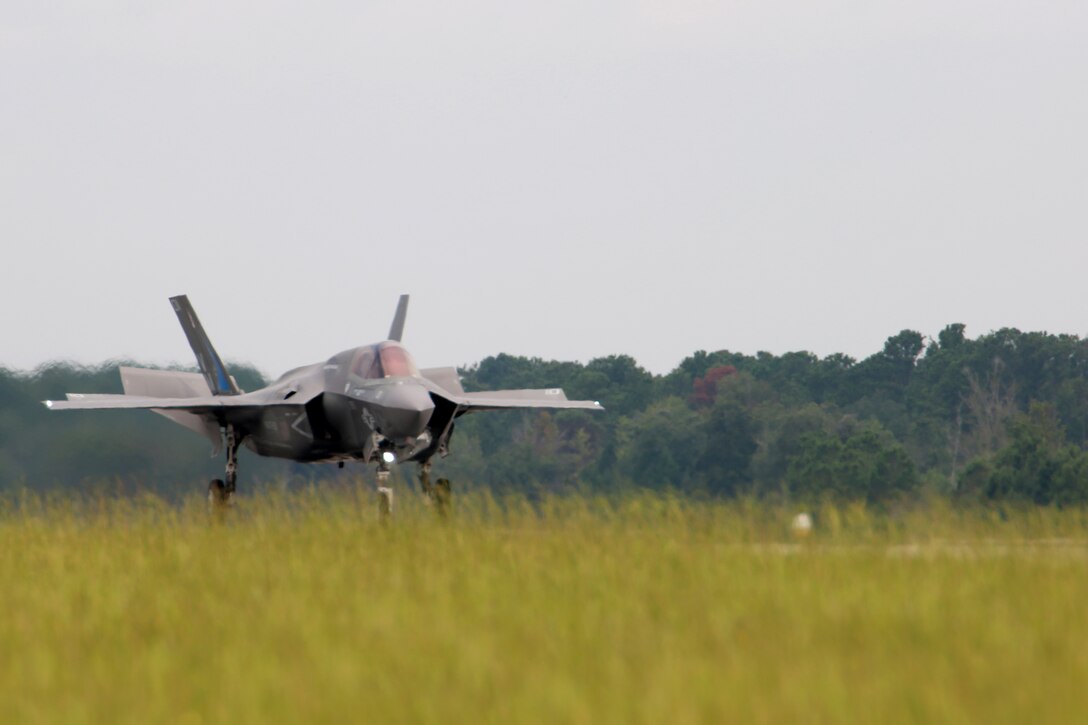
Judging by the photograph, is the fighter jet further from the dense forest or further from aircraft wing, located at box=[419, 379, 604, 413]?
the dense forest

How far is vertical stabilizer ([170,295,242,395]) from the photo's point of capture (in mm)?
24500

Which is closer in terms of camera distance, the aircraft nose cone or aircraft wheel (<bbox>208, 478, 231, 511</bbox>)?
the aircraft nose cone

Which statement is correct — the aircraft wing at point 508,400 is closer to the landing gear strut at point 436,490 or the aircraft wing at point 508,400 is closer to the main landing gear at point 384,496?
the landing gear strut at point 436,490

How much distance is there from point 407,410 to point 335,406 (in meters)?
1.89

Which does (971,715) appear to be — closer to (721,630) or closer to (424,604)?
(721,630)

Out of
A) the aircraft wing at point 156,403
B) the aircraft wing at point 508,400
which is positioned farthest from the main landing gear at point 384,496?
the aircraft wing at point 156,403

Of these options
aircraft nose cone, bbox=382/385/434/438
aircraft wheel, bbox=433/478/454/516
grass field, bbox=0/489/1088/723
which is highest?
aircraft nose cone, bbox=382/385/434/438

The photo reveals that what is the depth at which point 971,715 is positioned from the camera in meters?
6.24

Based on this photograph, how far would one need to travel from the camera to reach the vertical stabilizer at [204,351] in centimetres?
2450

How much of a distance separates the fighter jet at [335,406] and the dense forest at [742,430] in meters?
6.31

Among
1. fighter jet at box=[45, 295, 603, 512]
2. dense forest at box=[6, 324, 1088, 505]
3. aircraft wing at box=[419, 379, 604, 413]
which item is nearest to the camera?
fighter jet at box=[45, 295, 603, 512]

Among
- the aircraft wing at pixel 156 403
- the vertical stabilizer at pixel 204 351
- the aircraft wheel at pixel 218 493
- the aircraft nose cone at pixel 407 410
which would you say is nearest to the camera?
the aircraft nose cone at pixel 407 410

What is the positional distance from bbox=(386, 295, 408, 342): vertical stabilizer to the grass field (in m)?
9.44

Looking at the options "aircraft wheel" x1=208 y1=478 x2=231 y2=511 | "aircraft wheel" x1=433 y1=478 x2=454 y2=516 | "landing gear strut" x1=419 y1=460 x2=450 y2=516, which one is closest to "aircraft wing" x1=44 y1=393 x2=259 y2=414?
"aircraft wheel" x1=208 y1=478 x2=231 y2=511
